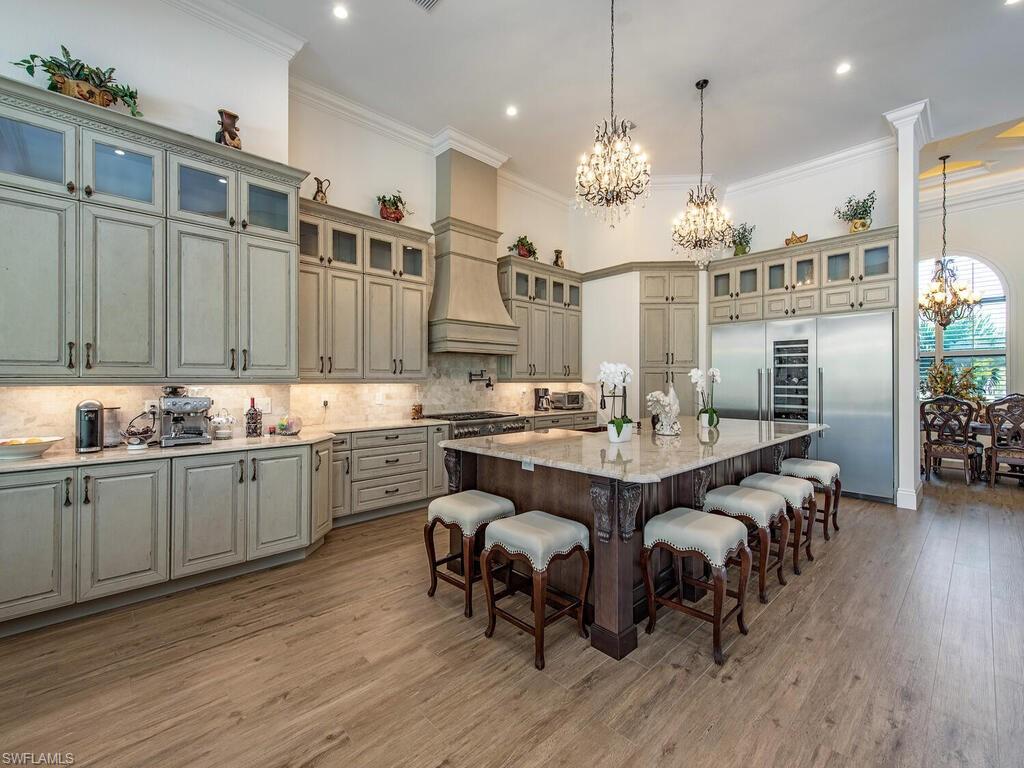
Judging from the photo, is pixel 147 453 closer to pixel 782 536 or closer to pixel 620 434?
pixel 620 434

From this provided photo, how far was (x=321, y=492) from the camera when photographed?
3754mm

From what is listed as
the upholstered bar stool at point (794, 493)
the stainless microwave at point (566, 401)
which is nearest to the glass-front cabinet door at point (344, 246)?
the stainless microwave at point (566, 401)

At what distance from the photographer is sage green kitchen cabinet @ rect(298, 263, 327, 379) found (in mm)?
4195

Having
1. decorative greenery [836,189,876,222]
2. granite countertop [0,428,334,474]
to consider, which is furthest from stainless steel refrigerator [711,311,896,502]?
granite countertop [0,428,334,474]

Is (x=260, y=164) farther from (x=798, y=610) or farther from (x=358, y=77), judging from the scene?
(x=798, y=610)

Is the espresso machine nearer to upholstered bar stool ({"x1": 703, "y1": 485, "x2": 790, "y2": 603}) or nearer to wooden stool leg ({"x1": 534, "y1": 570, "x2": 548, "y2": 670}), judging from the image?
wooden stool leg ({"x1": 534, "y1": 570, "x2": 548, "y2": 670})

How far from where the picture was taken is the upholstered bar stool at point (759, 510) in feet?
8.89

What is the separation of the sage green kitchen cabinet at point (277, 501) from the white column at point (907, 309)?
5.89m

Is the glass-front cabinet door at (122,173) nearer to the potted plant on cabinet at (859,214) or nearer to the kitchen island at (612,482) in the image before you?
the kitchen island at (612,482)

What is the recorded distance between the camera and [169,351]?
311 centimetres

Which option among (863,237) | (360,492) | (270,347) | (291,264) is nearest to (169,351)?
(270,347)

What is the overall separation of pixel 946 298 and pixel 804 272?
123 inches

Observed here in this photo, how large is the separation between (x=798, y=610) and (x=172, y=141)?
504 cm

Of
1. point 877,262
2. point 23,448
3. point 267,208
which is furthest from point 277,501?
point 877,262
